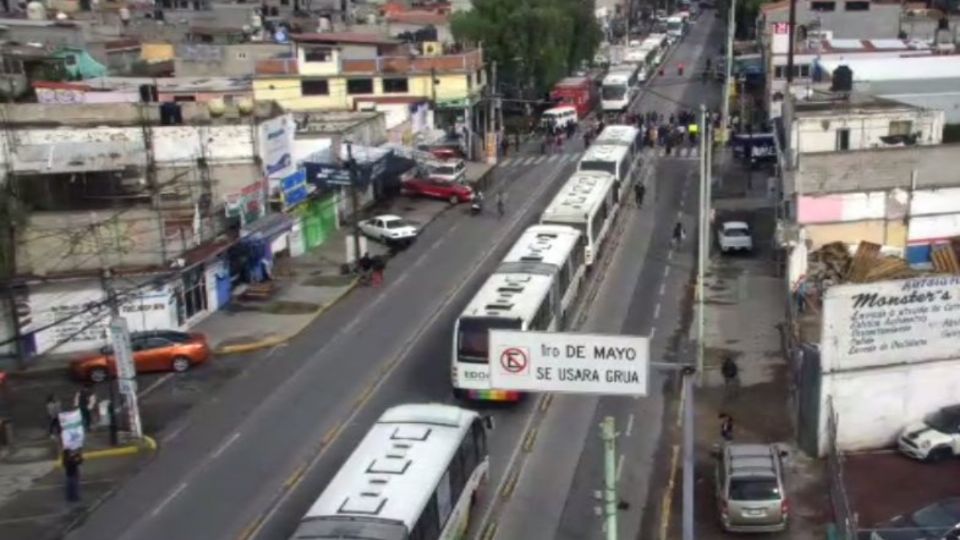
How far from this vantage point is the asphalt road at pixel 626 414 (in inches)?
862

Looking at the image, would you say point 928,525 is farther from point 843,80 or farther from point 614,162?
point 843,80

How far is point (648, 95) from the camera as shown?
289 ft

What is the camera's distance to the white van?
7243cm

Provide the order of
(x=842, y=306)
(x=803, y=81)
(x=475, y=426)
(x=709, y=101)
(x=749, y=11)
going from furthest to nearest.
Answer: (x=749, y=11) → (x=709, y=101) → (x=803, y=81) → (x=842, y=306) → (x=475, y=426)

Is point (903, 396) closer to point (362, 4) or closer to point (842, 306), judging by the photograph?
point (842, 306)

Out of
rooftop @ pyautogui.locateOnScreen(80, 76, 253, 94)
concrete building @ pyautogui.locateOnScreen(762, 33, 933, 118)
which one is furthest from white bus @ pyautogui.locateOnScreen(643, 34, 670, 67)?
rooftop @ pyautogui.locateOnScreen(80, 76, 253, 94)

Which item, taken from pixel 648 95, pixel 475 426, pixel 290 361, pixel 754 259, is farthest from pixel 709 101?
pixel 475 426

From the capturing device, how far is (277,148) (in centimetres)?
4062

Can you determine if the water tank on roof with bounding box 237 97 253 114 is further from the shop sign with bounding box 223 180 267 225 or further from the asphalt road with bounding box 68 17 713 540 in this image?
the asphalt road with bounding box 68 17 713 540

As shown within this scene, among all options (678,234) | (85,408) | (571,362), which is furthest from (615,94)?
(571,362)

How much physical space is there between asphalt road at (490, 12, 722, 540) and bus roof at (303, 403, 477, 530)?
7.86ft

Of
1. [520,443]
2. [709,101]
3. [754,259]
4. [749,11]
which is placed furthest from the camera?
[749,11]

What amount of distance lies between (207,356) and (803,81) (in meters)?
39.3

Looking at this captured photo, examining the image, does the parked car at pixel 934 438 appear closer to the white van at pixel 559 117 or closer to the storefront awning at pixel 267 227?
the storefront awning at pixel 267 227
